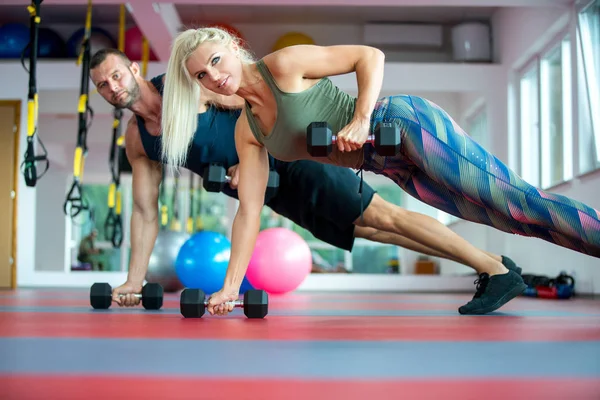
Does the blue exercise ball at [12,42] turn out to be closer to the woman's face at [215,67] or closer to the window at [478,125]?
the window at [478,125]

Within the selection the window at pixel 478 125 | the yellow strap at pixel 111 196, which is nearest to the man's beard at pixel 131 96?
the yellow strap at pixel 111 196

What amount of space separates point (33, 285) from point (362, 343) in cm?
635

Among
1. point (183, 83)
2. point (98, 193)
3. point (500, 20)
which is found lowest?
point (183, 83)

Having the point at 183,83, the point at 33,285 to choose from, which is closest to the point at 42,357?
the point at 183,83

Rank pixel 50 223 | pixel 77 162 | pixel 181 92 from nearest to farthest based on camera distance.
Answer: pixel 181 92 → pixel 77 162 → pixel 50 223

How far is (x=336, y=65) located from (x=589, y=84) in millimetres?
3716

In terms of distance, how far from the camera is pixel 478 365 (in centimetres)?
125

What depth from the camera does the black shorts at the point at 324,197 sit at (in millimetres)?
2879

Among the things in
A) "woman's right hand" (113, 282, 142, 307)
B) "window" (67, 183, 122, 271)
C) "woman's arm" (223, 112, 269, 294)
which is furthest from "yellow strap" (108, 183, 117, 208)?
"window" (67, 183, 122, 271)

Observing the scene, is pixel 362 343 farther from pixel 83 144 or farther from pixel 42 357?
pixel 83 144

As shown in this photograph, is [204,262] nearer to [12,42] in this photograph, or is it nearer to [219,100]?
[219,100]

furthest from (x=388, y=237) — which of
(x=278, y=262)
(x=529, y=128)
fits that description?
(x=529, y=128)

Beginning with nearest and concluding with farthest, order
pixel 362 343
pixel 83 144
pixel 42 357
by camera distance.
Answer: pixel 42 357 < pixel 362 343 < pixel 83 144

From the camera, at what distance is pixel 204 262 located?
4672mm
